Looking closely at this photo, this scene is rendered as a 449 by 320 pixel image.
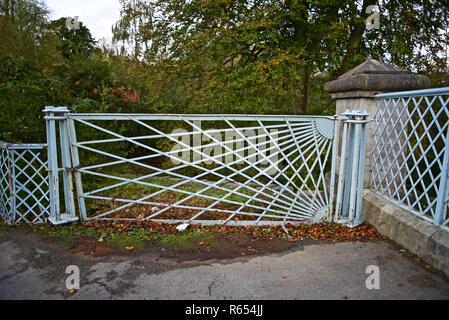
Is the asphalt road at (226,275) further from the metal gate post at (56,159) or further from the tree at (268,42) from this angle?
the tree at (268,42)

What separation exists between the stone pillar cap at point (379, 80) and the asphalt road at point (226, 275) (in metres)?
1.76

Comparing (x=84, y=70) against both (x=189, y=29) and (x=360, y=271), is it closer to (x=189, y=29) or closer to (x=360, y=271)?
(x=189, y=29)

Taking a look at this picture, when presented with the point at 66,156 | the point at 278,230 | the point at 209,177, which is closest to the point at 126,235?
the point at 66,156

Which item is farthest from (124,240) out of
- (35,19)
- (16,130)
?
(35,19)

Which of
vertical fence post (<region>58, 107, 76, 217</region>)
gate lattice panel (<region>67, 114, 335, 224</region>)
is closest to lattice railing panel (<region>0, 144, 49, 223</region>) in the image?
vertical fence post (<region>58, 107, 76, 217</region>)

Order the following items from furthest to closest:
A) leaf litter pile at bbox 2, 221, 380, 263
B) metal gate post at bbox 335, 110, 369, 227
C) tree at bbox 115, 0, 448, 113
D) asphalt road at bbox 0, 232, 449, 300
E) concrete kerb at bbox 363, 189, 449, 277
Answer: tree at bbox 115, 0, 448, 113
metal gate post at bbox 335, 110, 369, 227
leaf litter pile at bbox 2, 221, 380, 263
concrete kerb at bbox 363, 189, 449, 277
asphalt road at bbox 0, 232, 449, 300

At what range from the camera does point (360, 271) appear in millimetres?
2816

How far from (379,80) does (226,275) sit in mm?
2751

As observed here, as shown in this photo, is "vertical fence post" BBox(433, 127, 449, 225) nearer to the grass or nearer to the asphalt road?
the asphalt road

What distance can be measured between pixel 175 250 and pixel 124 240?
0.62 metres

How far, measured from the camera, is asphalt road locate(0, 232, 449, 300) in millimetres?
2504

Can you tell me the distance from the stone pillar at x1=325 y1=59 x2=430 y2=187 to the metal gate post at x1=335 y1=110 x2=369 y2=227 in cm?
23
